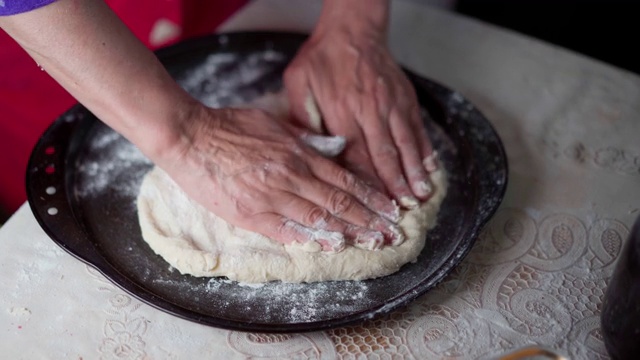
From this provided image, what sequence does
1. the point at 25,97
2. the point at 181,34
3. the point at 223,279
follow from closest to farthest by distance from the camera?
the point at 223,279 → the point at 25,97 → the point at 181,34

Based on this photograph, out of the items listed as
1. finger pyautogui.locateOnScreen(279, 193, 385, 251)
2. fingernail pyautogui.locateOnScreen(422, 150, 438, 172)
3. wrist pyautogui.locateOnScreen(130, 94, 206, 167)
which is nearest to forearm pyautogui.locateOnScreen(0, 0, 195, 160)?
wrist pyautogui.locateOnScreen(130, 94, 206, 167)

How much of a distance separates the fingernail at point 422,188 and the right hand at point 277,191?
0.25 ft

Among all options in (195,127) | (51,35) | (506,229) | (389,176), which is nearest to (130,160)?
(195,127)

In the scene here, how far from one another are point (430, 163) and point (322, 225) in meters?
0.27

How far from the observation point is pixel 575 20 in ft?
7.42

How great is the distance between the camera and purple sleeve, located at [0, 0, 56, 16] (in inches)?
34.3

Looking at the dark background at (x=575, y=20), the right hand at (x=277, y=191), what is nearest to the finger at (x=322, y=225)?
the right hand at (x=277, y=191)

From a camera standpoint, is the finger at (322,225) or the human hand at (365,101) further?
the human hand at (365,101)

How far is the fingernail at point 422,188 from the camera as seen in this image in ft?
3.63

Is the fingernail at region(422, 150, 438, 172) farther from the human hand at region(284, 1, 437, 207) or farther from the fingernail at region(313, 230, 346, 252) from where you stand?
the fingernail at region(313, 230, 346, 252)

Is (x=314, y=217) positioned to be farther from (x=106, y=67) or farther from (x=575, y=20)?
(x=575, y=20)

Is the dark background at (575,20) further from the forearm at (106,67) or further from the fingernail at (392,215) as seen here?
the forearm at (106,67)

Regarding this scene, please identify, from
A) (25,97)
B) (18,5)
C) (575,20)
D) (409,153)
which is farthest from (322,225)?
(575,20)

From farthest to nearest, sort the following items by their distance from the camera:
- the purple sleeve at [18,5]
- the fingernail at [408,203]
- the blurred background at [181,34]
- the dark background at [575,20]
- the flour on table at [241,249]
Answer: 1. the dark background at [575,20]
2. the blurred background at [181,34]
3. the fingernail at [408,203]
4. the flour on table at [241,249]
5. the purple sleeve at [18,5]
